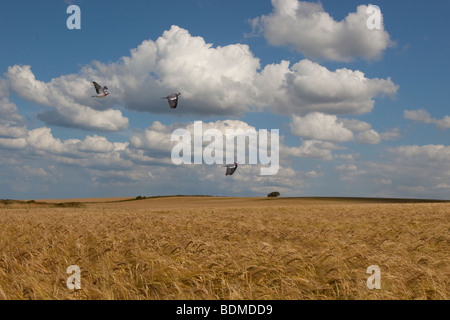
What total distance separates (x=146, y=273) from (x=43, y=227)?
7.29m

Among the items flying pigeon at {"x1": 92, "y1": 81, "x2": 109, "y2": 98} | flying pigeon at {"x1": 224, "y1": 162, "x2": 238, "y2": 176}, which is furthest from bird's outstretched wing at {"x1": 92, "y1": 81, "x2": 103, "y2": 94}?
flying pigeon at {"x1": 224, "y1": 162, "x2": 238, "y2": 176}

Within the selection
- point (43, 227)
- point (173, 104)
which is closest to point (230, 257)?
point (173, 104)

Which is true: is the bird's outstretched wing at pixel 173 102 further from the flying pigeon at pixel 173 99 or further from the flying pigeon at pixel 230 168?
the flying pigeon at pixel 230 168

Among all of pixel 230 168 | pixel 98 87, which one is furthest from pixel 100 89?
pixel 230 168

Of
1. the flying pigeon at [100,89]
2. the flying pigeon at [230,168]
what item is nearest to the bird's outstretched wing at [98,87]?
the flying pigeon at [100,89]

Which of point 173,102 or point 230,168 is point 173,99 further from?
point 230,168

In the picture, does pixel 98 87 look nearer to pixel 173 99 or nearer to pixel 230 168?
pixel 173 99

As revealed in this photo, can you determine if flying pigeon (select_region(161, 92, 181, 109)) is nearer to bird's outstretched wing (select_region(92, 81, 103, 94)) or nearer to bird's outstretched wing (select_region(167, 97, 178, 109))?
bird's outstretched wing (select_region(167, 97, 178, 109))

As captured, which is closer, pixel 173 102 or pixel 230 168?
pixel 230 168

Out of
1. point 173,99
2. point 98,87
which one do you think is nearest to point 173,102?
point 173,99

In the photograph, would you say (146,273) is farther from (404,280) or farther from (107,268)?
(404,280)

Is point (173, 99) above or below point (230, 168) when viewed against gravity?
above
